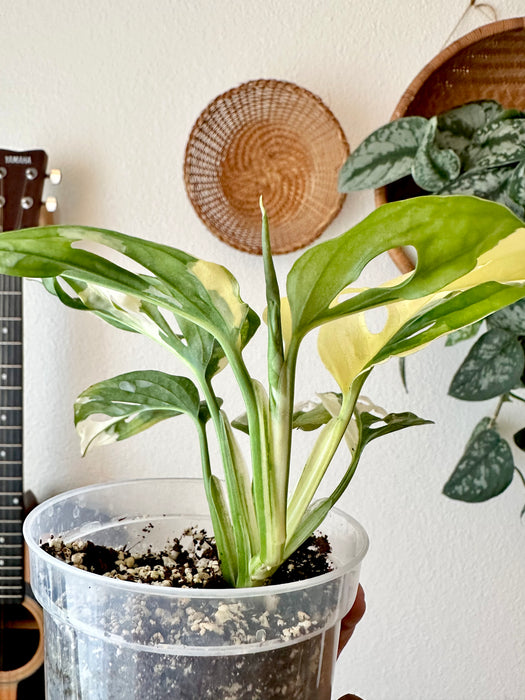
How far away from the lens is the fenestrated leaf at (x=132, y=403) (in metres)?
0.52

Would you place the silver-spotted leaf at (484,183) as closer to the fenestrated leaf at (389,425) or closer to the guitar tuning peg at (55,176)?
the fenestrated leaf at (389,425)

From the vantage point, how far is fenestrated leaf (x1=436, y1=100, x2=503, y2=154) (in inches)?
44.0

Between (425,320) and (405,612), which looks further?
(405,612)

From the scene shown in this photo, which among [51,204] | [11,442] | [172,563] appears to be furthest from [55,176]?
[172,563]

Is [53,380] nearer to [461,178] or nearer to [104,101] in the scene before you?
[104,101]

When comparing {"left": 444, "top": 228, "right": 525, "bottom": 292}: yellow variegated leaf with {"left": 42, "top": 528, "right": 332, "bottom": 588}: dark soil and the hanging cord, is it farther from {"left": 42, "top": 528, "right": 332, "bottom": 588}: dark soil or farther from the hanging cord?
the hanging cord

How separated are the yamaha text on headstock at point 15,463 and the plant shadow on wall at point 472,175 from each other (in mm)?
563

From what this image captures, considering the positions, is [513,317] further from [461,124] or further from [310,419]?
[310,419]

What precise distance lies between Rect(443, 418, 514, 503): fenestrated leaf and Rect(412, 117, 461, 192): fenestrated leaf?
0.43 metres

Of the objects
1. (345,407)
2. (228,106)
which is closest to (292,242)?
(228,106)

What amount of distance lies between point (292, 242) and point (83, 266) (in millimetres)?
954

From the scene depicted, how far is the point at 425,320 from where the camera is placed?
425 mm

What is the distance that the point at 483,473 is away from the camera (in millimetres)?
1137

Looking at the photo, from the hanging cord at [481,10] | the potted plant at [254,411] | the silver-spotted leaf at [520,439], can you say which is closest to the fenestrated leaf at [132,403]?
the potted plant at [254,411]
